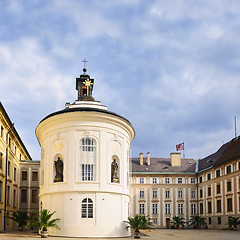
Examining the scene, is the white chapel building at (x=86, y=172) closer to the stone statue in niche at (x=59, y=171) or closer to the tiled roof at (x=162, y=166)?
the stone statue in niche at (x=59, y=171)

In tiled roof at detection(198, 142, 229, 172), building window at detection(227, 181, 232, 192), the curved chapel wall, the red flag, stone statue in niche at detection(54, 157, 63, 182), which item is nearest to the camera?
the curved chapel wall

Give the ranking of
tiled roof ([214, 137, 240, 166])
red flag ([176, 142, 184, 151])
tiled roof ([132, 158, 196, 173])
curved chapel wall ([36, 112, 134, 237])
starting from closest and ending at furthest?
curved chapel wall ([36, 112, 134, 237]), tiled roof ([214, 137, 240, 166]), tiled roof ([132, 158, 196, 173]), red flag ([176, 142, 184, 151])

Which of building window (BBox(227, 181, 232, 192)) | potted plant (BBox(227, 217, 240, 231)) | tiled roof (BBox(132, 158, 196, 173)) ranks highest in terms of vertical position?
tiled roof (BBox(132, 158, 196, 173))

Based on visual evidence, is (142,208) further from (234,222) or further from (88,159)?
(88,159)

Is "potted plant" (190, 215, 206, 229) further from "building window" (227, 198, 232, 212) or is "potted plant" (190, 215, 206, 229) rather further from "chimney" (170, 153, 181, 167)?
"chimney" (170, 153, 181, 167)

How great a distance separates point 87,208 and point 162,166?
45.8 meters

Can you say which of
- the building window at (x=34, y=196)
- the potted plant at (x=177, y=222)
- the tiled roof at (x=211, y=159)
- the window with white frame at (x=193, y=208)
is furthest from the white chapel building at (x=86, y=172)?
the window with white frame at (x=193, y=208)

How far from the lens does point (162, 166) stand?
7356 cm

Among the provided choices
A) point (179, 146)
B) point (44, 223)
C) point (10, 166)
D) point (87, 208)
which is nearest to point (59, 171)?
point (87, 208)

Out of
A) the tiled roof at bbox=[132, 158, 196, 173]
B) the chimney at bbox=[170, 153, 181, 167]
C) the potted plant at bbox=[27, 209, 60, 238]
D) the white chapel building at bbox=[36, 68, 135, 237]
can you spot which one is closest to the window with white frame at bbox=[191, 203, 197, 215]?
the tiled roof at bbox=[132, 158, 196, 173]

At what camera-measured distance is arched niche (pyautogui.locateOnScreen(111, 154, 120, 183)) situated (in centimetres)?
3116

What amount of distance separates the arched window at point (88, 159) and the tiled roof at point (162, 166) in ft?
137

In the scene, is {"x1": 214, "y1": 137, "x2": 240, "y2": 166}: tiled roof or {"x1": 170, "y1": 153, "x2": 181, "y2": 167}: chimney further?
{"x1": 170, "y1": 153, "x2": 181, "y2": 167}: chimney

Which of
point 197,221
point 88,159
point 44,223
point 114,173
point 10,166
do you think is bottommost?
point 197,221
